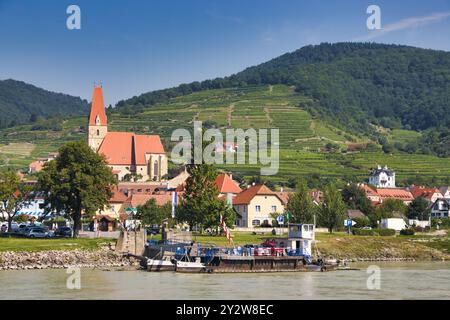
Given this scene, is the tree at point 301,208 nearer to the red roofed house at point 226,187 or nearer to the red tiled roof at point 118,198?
the red roofed house at point 226,187

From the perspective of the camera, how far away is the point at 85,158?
73.6m

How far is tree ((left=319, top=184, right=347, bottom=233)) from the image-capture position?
85.9m

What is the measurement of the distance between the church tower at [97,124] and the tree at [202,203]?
73.1 metres

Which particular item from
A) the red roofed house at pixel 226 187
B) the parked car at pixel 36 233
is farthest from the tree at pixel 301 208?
the parked car at pixel 36 233

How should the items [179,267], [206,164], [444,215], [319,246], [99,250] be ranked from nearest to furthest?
[179,267]
[99,250]
[319,246]
[206,164]
[444,215]

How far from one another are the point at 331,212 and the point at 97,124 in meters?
72.6

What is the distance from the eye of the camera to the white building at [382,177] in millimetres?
157712

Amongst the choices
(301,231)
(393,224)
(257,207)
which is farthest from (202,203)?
(393,224)

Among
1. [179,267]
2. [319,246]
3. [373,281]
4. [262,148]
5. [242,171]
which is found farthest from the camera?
[262,148]

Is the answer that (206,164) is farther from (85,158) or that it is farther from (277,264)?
(277,264)

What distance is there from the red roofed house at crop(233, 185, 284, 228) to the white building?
2675 inches
